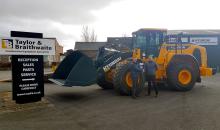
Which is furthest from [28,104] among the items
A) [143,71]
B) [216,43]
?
[216,43]

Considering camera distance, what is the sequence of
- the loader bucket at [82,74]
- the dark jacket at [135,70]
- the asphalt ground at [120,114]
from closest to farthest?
1. the asphalt ground at [120,114]
2. the loader bucket at [82,74]
3. the dark jacket at [135,70]

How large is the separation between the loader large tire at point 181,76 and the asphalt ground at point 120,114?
161cm

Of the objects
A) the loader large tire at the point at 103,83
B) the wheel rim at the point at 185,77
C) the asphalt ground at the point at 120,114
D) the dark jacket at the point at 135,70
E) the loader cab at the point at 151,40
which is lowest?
the asphalt ground at the point at 120,114

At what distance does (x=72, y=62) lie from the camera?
14.3 m

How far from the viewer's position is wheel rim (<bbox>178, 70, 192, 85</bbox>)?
14836 mm

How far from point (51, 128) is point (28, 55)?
3.98m

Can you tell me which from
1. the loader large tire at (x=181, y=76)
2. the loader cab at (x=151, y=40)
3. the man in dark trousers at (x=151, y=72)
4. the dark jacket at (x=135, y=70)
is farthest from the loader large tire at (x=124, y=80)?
the loader cab at (x=151, y=40)

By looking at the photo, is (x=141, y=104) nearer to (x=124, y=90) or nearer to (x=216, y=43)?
(x=124, y=90)

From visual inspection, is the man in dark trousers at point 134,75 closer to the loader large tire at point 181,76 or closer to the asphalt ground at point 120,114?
the asphalt ground at point 120,114

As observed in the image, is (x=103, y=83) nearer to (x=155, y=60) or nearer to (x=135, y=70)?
(x=155, y=60)

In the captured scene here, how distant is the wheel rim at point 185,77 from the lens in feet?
48.7

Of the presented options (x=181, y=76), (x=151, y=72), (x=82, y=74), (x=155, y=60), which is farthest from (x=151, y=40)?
(x=82, y=74)

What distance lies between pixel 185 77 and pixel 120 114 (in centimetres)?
648

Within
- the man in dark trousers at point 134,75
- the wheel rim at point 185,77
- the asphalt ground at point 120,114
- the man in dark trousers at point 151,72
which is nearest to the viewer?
the asphalt ground at point 120,114
